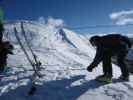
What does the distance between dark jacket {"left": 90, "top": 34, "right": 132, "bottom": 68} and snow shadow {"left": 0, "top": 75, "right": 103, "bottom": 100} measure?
101 cm

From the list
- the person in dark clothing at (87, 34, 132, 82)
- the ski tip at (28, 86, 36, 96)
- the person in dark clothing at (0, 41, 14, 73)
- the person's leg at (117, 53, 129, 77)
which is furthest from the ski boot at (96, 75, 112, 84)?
the person in dark clothing at (0, 41, 14, 73)

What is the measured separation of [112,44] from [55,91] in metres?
2.31

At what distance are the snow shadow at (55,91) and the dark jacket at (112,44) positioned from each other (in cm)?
101

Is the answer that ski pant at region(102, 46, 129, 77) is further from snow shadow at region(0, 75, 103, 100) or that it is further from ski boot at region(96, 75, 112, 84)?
snow shadow at region(0, 75, 103, 100)

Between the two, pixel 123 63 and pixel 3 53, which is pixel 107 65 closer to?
pixel 123 63

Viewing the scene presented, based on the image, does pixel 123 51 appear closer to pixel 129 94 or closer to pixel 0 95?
pixel 129 94

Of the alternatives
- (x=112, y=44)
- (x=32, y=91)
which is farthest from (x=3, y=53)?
(x=112, y=44)

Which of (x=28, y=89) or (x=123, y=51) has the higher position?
(x=123, y=51)

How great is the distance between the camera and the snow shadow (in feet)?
25.7

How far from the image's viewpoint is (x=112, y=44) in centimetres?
895

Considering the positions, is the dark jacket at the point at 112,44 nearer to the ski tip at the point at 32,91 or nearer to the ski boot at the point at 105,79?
the ski boot at the point at 105,79

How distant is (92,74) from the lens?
9.88 meters

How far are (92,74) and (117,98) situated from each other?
231 centimetres

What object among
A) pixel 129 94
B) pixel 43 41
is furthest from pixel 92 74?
pixel 43 41
